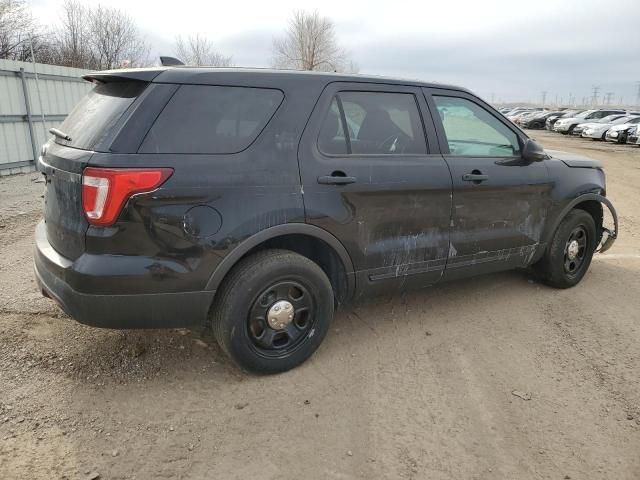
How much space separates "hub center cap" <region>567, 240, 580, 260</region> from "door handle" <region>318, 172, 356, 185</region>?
8.59ft

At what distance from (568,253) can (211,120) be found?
3.55m

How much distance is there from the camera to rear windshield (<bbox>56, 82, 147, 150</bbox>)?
9.03ft

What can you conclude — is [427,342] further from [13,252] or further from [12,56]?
[12,56]

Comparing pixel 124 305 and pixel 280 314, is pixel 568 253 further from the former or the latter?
pixel 124 305

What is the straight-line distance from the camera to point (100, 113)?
2.88m

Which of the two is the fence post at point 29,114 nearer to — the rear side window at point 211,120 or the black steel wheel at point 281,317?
the rear side window at point 211,120

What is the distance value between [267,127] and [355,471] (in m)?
1.91

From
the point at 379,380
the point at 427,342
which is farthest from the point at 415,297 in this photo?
the point at 379,380

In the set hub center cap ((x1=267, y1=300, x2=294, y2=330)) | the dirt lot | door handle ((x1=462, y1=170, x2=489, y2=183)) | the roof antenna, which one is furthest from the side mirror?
the roof antenna

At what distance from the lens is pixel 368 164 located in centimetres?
332

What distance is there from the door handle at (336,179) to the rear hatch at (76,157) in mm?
1137

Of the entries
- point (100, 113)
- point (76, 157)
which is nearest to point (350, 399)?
point (76, 157)

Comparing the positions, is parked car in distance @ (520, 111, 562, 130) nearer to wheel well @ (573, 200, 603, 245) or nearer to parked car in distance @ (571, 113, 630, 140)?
parked car in distance @ (571, 113, 630, 140)

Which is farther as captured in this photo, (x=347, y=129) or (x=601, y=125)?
(x=601, y=125)
